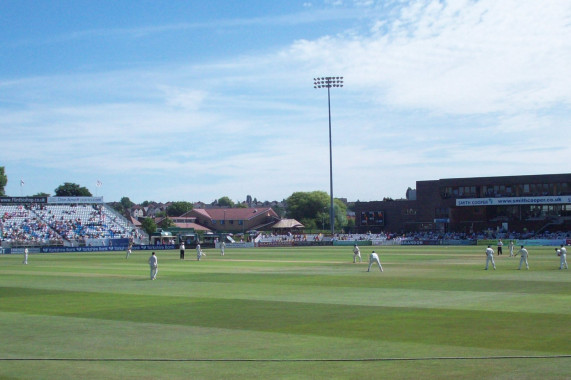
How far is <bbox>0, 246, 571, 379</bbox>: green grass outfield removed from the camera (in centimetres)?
1134

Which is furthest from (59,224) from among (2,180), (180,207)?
(180,207)

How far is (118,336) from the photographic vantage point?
49.6ft

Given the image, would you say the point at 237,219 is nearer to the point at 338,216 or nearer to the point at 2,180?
the point at 338,216

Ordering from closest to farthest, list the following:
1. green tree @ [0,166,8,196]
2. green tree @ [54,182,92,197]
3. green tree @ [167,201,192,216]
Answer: green tree @ [0,166,8,196] < green tree @ [54,182,92,197] < green tree @ [167,201,192,216]

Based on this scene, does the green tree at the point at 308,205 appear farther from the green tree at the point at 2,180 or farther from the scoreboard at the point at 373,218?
the green tree at the point at 2,180

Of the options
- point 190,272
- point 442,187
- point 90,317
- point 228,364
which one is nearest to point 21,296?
point 90,317

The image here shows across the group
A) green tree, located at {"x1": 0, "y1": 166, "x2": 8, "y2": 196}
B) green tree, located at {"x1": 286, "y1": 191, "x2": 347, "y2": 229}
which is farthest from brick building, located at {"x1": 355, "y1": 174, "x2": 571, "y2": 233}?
green tree, located at {"x1": 0, "y1": 166, "x2": 8, "y2": 196}

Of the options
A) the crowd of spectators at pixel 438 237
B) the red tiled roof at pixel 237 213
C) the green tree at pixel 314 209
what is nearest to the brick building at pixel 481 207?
the crowd of spectators at pixel 438 237

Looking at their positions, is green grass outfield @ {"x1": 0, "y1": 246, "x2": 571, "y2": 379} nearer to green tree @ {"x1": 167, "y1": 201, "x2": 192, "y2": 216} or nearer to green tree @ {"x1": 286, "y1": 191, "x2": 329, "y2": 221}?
green tree @ {"x1": 286, "y1": 191, "x2": 329, "y2": 221}

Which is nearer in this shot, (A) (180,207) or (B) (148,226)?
(B) (148,226)

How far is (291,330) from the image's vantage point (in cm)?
1559

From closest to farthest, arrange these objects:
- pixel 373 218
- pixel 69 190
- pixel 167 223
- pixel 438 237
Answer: pixel 438 237
pixel 373 218
pixel 167 223
pixel 69 190

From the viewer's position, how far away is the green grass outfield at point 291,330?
447 inches

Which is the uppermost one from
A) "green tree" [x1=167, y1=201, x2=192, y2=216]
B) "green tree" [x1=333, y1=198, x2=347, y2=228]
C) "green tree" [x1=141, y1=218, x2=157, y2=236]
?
"green tree" [x1=167, y1=201, x2=192, y2=216]
